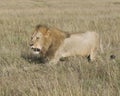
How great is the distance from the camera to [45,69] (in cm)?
654

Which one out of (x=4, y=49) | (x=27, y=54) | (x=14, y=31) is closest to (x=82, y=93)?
(x=27, y=54)

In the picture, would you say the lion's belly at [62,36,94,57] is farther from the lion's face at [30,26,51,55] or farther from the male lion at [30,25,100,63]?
the lion's face at [30,26,51,55]

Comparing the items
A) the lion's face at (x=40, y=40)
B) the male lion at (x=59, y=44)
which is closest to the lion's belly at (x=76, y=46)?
the male lion at (x=59, y=44)

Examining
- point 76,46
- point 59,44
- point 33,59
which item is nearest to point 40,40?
point 59,44

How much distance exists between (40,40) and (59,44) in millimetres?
395

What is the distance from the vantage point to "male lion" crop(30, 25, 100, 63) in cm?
670

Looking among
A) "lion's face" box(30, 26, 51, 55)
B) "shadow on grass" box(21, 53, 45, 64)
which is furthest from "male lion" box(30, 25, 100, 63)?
"shadow on grass" box(21, 53, 45, 64)

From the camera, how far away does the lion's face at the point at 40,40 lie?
21.8ft

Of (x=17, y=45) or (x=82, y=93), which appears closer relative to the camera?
(x=82, y=93)

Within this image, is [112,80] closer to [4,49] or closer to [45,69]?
[45,69]

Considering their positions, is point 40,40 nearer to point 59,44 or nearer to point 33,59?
point 59,44

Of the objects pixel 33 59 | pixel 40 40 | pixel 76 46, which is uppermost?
pixel 40 40

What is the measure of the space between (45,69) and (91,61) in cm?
96

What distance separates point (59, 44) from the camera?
6.92 meters
